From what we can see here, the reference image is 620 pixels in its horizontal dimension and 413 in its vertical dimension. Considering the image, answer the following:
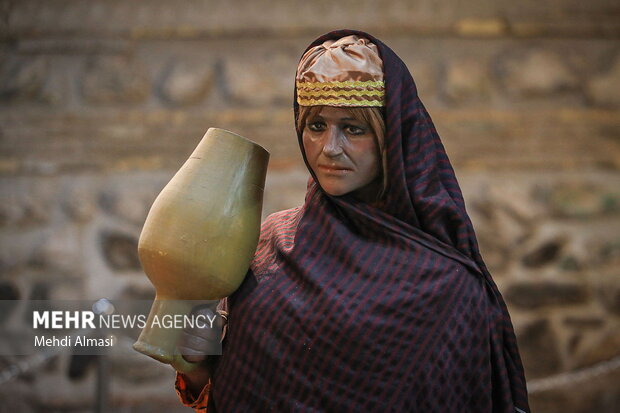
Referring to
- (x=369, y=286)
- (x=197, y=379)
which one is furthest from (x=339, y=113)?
(x=197, y=379)

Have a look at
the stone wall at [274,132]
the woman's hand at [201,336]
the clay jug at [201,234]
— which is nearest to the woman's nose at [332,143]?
the clay jug at [201,234]

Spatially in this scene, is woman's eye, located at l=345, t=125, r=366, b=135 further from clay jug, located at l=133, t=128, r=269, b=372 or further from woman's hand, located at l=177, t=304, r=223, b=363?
woman's hand, located at l=177, t=304, r=223, b=363

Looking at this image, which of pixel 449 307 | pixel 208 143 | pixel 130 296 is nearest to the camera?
pixel 449 307

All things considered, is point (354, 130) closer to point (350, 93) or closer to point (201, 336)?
point (350, 93)

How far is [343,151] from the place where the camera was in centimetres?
163

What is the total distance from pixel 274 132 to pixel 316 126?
1.74m

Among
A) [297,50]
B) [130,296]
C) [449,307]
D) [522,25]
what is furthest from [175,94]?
[449,307]

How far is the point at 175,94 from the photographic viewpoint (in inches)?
135

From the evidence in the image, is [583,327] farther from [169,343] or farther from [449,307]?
[169,343]

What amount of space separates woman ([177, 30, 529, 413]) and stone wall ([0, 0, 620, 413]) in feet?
5.67

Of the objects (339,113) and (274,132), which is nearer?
(339,113)

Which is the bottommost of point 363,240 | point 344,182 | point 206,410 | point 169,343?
point 206,410

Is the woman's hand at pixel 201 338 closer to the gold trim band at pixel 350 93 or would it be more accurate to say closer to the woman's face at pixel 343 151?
the woman's face at pixel 343 151

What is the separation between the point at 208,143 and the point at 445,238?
0.60 m
